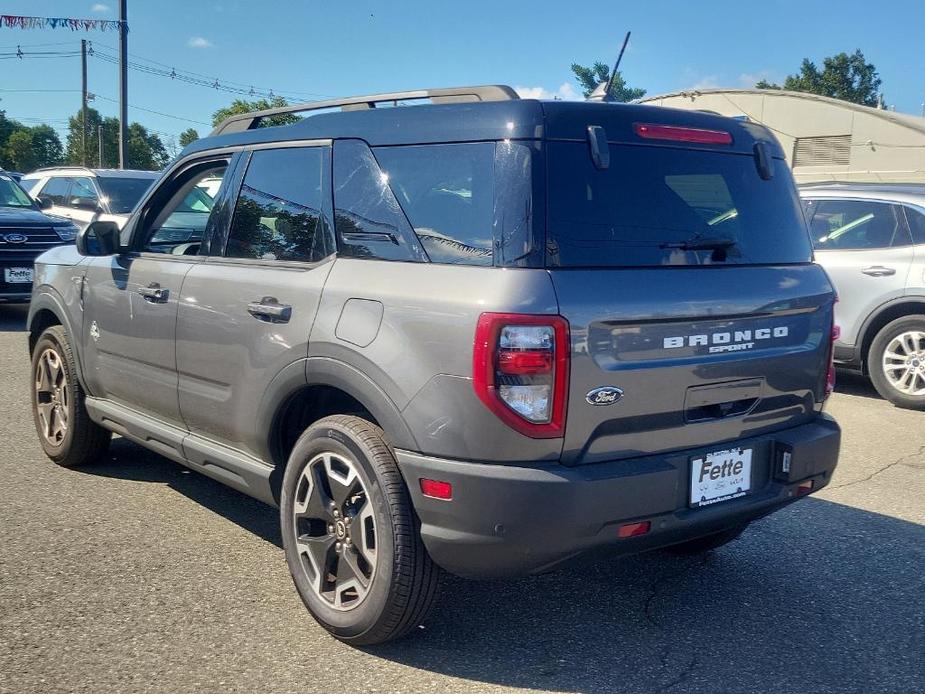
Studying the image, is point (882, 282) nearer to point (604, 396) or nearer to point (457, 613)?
point (457, 613)

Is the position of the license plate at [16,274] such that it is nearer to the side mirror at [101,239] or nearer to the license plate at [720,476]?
the side mirror at [101,239]

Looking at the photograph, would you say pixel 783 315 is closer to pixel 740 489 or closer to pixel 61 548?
pixel 740 489

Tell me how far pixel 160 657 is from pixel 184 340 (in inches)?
55.8

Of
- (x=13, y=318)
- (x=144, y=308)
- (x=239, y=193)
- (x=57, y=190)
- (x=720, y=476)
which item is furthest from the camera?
(x=57, y=190)

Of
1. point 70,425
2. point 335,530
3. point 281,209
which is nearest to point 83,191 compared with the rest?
point 70,425

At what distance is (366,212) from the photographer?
339cm

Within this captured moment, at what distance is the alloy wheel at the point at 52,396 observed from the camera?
525cm

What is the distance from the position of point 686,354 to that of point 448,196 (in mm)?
947

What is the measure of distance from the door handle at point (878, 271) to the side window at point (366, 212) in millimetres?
5756

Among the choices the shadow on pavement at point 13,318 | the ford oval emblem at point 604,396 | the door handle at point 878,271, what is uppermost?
the door handle at point 878,271

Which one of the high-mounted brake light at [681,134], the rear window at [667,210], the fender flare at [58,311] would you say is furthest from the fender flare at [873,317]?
the fender flare at [58,311]

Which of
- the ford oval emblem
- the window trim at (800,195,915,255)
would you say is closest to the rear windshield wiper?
the ford oval emblem

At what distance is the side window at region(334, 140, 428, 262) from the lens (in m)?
3.23

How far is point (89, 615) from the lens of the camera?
349 cm
